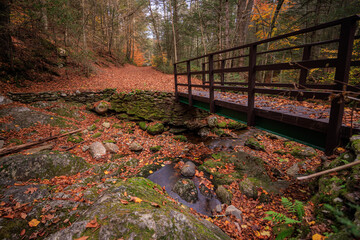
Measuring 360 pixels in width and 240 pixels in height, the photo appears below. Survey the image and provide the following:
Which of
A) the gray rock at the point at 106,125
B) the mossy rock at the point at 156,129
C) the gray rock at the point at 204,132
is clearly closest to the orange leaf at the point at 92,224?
the mossy rock at the point at 156,129

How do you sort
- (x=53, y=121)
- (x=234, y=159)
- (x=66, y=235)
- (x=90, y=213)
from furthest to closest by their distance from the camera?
(x=53, y=121), (x=234, y=159), (x=90, y=213), (x=66, y=235)

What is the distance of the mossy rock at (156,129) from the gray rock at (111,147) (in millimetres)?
2131

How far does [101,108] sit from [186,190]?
681cm

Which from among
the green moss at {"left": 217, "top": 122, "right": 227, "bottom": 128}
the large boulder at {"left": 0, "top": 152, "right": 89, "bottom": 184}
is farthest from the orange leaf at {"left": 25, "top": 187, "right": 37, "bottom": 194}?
the green moss at {"left": 217, "top": 122, "right": 227, "bottom": 128}

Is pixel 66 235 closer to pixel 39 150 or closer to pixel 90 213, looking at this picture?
pixel 90 213

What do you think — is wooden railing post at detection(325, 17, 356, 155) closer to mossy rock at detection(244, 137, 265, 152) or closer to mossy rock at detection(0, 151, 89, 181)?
mossy rock at detection(244, 137, 265, 152)

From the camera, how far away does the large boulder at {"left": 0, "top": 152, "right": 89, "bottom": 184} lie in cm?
417

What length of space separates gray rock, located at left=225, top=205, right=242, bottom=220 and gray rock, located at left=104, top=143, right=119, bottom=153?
4.92m

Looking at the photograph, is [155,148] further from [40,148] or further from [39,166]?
[40,148]

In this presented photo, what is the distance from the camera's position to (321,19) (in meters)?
11.3

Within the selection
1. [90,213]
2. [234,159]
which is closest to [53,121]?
[90,213]

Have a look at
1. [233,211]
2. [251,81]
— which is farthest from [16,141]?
[251,81]

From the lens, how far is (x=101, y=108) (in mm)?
8930

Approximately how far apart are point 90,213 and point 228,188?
4052mm
